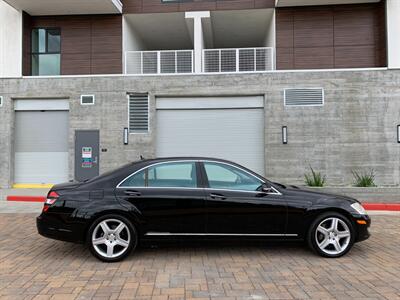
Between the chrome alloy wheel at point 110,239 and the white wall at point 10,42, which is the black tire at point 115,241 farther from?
the white wall at point 10,42

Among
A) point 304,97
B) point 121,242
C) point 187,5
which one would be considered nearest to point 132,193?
point 121,242

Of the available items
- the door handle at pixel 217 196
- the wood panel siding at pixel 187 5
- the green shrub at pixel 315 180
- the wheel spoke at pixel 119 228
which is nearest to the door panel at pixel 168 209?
the door handle at pixel 217 196

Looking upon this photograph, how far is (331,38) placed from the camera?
14.3 meters

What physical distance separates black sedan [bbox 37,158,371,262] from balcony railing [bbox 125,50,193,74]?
9.68 m

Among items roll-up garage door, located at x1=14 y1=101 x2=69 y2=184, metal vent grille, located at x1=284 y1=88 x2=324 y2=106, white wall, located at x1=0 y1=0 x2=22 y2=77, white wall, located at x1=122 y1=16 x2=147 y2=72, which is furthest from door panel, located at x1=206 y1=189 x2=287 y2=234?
white wall, located at x1=0 y1=0 x2=22 y2=77

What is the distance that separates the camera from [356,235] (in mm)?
5340

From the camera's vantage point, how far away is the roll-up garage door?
1437 cm

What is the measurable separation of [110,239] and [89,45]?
11650 mm

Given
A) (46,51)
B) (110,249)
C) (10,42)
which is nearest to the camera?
(110,249)

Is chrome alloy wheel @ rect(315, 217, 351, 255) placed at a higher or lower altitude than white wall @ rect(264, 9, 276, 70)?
lower

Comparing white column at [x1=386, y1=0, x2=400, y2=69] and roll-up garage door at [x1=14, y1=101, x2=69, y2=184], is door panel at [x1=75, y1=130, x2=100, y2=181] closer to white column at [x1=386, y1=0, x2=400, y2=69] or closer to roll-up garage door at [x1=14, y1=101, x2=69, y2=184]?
roll-up garage door at [x1=14, y1=101, x2=69, y2=184]

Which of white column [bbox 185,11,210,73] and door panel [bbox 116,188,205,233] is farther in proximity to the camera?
white column [bbox 185,11,210,73]

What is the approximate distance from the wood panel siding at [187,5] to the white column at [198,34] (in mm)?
298

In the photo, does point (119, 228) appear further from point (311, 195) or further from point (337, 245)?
point (337, 245)
